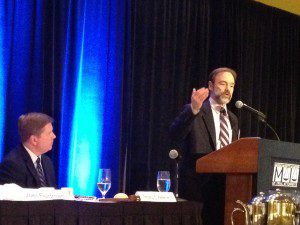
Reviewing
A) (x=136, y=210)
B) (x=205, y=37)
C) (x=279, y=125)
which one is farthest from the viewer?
(x=279, y=125)

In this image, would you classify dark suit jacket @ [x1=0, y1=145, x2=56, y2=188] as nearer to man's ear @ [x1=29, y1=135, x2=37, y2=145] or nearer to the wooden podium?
man's ear @ [x1=29, y1=135, x2=37, y2=145]

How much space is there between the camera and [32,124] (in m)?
3.87

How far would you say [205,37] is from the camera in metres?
6.44

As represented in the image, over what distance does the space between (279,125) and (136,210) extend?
16.0 ft

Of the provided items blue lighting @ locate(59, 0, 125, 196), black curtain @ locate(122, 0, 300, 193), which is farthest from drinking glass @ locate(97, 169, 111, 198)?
black curtain @ locate(122, 0, 300, 193)

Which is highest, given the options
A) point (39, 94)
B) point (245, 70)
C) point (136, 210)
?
point (245, 70)

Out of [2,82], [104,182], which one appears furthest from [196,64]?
[104,182]

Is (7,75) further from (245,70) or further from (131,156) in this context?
(245,70)

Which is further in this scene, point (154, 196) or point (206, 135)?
point (206, 135)

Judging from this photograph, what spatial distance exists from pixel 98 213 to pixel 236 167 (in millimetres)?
753

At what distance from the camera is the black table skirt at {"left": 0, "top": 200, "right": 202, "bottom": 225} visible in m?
2.44

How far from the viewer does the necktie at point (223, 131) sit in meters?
3.85

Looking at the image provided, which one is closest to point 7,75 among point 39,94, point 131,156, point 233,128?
point 39,94

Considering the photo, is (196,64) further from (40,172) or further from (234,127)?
(40,172)
